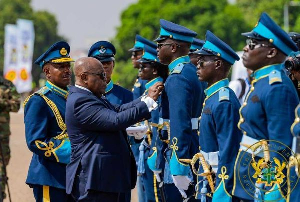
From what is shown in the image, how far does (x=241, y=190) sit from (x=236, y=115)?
0.86 metres

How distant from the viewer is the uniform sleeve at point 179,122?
716 centimetres

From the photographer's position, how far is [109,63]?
29.2ft

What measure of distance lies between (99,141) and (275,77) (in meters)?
1.54

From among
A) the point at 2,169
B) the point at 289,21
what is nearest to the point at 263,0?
the point at 289,21

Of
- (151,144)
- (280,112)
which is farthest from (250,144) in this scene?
(151,144)

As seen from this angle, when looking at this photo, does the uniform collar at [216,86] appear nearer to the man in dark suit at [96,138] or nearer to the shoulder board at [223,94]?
the shoulder board at [223,94]

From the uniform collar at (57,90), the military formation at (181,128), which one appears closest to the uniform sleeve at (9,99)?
the military formation at (181,128)

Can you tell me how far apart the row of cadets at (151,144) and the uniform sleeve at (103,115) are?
4.72ft

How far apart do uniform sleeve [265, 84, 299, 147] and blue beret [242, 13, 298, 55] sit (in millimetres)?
387

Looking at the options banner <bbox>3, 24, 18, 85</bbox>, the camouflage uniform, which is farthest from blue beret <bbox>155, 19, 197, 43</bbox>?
banner <bbox>3, 24, 18, 85</bbox>

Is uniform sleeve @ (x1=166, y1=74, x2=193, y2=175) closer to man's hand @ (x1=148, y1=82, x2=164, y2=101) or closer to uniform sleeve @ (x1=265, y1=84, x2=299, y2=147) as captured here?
man's hand @ (x1=148, y1=82, x2=164, y2=101)

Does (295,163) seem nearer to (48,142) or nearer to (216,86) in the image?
(216,86)

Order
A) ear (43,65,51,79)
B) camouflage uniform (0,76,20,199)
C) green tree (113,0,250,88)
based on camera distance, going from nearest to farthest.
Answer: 1. ear (43,65,51,79)
2. camouflage uniform (0,76,20,199)
3. green tree (113,0,250,88)

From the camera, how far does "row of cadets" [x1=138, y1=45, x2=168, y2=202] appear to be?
8102mm
